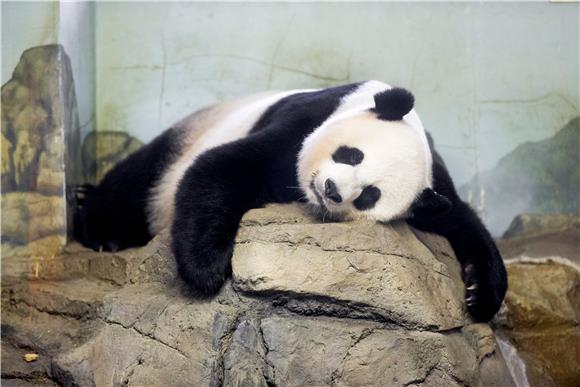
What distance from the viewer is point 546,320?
199 inches

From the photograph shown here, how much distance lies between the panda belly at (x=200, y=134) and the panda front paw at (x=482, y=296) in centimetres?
171

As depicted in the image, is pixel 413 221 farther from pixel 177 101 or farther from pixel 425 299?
pixel 177 101

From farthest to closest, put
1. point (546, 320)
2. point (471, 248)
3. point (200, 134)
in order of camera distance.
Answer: point (200, 134) → point (546, 320) → point (471, 248)

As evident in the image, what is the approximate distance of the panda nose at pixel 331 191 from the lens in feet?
13.4

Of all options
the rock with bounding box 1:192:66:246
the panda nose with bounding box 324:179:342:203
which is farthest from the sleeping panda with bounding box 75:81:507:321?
the rock with bounding box 1:192:66:246

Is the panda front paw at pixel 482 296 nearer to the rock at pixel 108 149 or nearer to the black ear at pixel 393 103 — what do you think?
the black ear at pixel 393 103

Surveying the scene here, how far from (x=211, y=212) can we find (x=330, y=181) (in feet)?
2.13

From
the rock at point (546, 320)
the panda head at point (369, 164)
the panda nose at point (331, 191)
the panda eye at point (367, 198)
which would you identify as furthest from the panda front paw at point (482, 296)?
the panda nose at point (331, 191)

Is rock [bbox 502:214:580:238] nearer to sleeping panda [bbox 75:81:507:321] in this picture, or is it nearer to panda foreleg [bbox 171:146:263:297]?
sleeping panda [bbox 75:81:507:321]

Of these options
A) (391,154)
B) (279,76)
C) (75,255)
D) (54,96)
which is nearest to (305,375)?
(391,154)

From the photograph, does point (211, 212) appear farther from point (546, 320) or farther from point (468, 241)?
point (546, 320)

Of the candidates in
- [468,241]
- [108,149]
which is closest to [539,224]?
[468,241]

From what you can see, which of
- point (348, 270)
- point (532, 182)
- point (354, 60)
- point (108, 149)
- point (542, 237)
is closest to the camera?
point (348, 270)

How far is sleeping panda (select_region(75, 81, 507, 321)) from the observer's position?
4.17 metres
